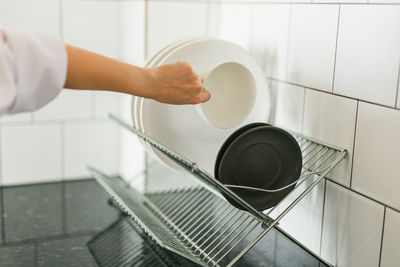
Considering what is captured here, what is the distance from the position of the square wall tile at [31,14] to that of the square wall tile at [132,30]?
174 millimetres

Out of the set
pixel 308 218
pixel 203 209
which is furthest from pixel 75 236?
pixel 308 218

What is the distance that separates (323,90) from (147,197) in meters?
0.58

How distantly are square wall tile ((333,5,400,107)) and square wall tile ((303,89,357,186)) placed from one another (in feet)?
0.08

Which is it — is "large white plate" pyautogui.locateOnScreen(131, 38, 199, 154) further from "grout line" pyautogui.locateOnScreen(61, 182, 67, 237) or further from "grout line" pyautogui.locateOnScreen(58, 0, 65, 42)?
"grout line" pyautogui.locateOnScreen(58, 0, 65, 42)

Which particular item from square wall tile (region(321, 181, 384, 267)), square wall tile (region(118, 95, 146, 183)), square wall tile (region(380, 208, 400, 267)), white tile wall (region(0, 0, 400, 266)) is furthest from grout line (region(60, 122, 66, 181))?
square wall tile (region(380, 208, 400, 267))

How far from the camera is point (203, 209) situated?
1.17m

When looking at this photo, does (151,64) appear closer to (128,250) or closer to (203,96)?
(203,96)

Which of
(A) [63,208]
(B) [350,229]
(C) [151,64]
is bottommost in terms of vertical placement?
(A) [63,208]

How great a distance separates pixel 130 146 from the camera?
151 cm

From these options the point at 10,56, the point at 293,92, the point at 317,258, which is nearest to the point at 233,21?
the point at 293,92

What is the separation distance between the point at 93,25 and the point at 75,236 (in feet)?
1.97

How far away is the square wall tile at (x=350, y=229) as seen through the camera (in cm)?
92

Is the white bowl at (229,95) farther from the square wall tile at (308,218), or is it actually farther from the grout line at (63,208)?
the grout line at (63,208)

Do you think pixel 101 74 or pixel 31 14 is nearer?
pixel 101 74
